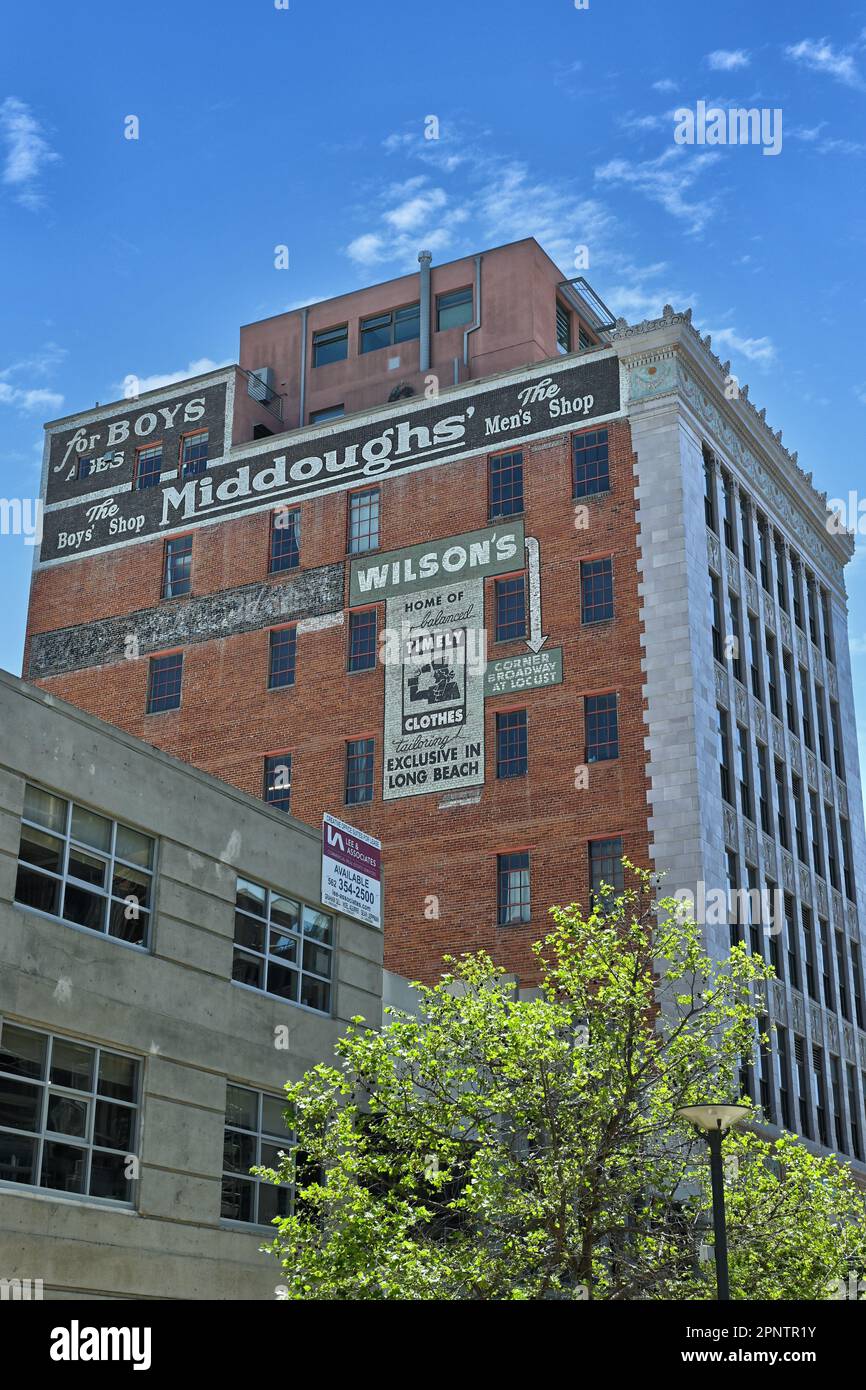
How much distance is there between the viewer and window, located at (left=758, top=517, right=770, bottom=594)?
52.4 m

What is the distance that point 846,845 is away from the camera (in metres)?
55.5

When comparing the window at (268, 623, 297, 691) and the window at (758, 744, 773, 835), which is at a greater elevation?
the window at (268, 623, 297, 691)

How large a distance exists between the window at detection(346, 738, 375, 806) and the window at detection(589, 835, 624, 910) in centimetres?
721

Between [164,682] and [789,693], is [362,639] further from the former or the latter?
[789,693]

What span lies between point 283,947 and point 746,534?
26080 millimetres

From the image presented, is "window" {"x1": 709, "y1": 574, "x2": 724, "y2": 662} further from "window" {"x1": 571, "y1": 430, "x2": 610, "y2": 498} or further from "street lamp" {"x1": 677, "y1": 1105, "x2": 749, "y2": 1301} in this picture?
"street lamp" {"x1": 677, "y1": 1105, "x2": 749, "y2": 1301}

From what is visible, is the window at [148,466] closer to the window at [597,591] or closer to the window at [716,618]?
the window at [597,591]

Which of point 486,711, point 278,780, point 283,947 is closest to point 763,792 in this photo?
point 486,711

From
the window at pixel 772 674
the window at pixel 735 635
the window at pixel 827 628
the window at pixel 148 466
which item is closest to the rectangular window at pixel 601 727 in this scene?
the window at pixel 735 635

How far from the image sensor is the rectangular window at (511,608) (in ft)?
154

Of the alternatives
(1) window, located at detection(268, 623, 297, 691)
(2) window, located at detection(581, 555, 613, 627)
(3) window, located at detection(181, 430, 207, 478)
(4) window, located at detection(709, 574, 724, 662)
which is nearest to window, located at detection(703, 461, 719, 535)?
(4) window, located at detection(709, 574, 724, 662)

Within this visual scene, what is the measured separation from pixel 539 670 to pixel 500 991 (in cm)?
1972

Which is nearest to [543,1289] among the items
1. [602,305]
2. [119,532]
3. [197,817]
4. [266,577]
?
[197,817]

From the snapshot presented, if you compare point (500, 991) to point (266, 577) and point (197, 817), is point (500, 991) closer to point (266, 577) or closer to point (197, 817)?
point (197, 817)
